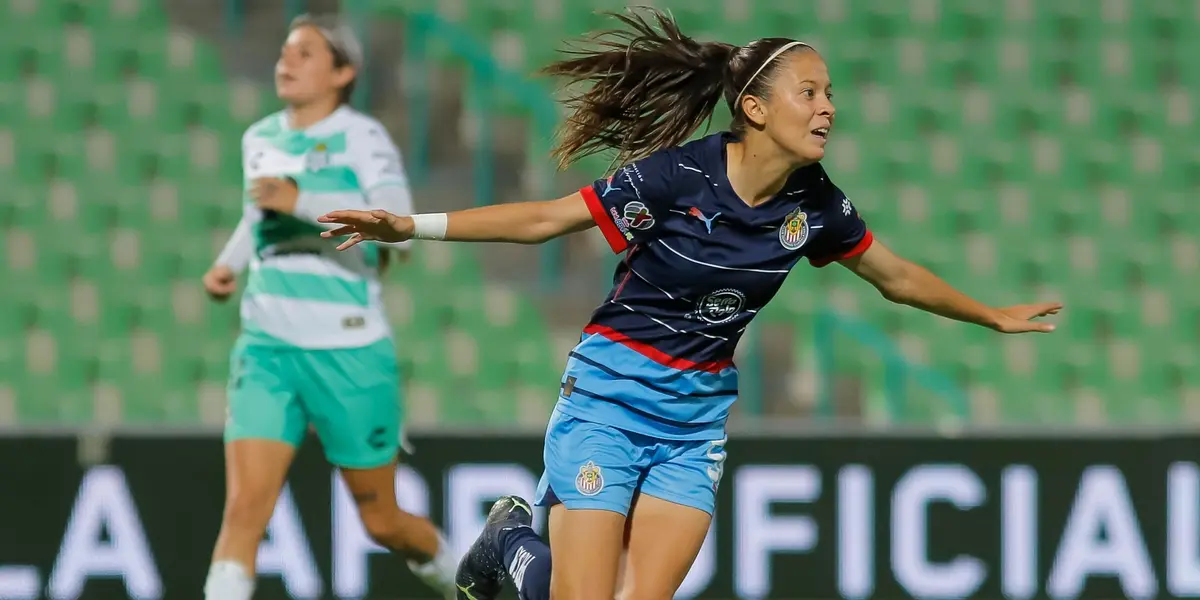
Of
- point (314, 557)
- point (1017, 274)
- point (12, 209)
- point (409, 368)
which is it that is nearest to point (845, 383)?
point (1017, 274)

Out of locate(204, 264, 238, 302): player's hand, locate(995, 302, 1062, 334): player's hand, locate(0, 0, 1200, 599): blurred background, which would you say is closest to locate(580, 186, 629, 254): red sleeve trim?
locate(995, 302, 1062, 334): player's hand

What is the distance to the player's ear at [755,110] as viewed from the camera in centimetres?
402

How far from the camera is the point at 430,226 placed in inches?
150

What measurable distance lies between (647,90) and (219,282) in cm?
179

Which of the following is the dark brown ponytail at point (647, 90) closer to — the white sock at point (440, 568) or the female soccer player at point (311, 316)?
the female soccer player at point (311, 316)

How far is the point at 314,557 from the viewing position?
659 centimetres

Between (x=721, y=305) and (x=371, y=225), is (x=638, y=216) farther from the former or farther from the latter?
(x=371, y=225)

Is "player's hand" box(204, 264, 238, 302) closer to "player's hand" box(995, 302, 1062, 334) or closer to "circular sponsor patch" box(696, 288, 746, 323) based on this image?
"circular sponsor patch" box(696, 288, 746, 323)

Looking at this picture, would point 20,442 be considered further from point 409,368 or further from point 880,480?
point 880,480

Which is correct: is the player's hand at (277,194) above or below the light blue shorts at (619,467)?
above

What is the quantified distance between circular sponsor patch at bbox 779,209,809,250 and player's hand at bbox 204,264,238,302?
7.00ft

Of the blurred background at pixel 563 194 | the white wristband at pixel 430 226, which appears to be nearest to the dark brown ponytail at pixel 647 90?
the white wristband at pixel 430 226

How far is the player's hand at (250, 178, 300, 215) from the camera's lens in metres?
5.17

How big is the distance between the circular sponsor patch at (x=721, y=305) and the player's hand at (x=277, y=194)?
1.70 meters
